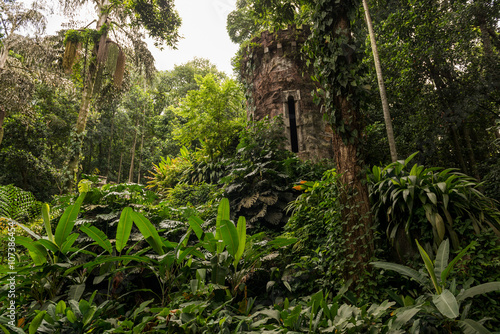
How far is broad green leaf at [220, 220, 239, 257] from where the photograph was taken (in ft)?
7.98

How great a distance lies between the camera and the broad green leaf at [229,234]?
7.98ft

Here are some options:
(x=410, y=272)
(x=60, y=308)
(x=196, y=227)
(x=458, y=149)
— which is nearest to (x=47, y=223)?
(x=60, y=308)

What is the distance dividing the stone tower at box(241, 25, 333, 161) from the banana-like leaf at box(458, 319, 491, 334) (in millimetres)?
5660

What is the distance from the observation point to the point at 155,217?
3.64m

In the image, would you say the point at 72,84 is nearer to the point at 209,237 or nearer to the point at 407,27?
the point at 209,237

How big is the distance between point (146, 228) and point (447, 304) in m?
2.26

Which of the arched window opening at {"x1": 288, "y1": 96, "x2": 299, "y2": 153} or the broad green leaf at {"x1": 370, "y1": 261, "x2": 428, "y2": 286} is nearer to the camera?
the broad green leaf at {"x1": 370, "y1": 261, "x2": 428, "y2": 286}

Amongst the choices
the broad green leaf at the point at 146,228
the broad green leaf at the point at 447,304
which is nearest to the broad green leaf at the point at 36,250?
the broad green leaf at the point at 146,228

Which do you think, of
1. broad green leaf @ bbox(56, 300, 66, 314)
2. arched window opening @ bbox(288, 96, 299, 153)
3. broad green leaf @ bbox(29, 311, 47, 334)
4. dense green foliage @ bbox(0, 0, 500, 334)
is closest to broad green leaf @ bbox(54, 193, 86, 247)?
dense green foliage @ bbox(0, 0, 500, 334)

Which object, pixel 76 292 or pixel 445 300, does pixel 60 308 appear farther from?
pixel 445 300

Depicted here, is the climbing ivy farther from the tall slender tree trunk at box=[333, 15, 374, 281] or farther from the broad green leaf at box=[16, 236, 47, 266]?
the broad green leaf at box=[16, 236, 47, 266]

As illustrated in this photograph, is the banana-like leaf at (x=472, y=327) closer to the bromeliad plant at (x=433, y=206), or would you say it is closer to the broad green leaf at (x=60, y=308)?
the bromeliad plant at (x=433, y=206)

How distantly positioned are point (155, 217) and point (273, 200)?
6.25ft

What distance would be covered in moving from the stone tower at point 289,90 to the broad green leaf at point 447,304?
5.59 m
